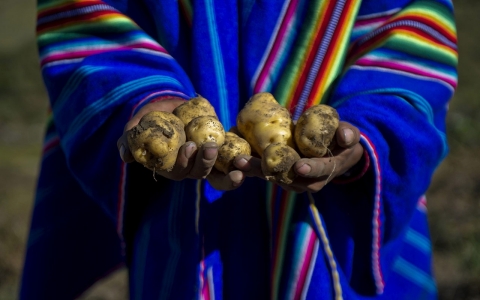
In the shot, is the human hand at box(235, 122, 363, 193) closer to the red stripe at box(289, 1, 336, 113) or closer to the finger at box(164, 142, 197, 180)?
the finger at box(164, 142, 197, 180)

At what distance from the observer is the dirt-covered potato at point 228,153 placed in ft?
4.25

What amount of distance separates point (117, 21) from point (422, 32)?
31.9 inches

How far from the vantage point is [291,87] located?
1493mm

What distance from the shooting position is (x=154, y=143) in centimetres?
126

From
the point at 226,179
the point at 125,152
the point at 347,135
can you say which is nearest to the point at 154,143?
the point at 125,152

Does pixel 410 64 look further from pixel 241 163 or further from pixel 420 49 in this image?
pixel 241 163

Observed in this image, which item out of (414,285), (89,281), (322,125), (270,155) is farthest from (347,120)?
(89,281)

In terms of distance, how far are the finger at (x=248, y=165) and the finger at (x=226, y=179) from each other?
2cm

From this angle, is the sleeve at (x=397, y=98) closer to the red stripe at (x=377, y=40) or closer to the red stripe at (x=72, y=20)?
the red stripe at (x=377, y=40)

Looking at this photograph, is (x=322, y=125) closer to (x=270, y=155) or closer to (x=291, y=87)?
(x=270, y=155)

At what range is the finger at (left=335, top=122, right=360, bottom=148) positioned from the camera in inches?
49.4

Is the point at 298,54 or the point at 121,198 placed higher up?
the point at 298,54

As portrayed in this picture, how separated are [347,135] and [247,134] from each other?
11.5 inches

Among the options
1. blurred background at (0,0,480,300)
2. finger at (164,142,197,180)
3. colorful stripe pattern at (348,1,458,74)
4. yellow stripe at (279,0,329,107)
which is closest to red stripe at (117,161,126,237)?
finger at (164,142,197,180)
